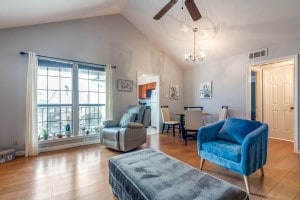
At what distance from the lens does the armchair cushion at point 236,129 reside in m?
2.55

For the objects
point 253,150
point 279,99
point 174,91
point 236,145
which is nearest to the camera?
point 253,150

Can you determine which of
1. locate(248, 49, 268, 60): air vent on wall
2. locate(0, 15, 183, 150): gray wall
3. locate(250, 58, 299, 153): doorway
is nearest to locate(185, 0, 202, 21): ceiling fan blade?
locate(248, 49, 268, 60): air vent on wall

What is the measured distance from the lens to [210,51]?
516 cm

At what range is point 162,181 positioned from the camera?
1.45 m

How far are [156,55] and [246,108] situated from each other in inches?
127

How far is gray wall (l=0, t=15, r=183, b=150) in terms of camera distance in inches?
136

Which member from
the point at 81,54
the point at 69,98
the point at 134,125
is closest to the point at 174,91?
the point at 134,125

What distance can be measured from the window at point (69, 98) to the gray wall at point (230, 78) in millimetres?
3317

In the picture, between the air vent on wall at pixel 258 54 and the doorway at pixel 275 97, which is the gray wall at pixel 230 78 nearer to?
the air vent on wall at pixel 258 54

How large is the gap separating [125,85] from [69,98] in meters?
1.58

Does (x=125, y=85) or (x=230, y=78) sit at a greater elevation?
(x=230, y=78)

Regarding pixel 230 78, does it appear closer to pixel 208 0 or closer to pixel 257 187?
pixel 208 0

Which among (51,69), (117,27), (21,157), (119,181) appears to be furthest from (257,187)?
(117,27)

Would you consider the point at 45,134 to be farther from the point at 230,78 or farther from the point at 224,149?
the point at 230,78
